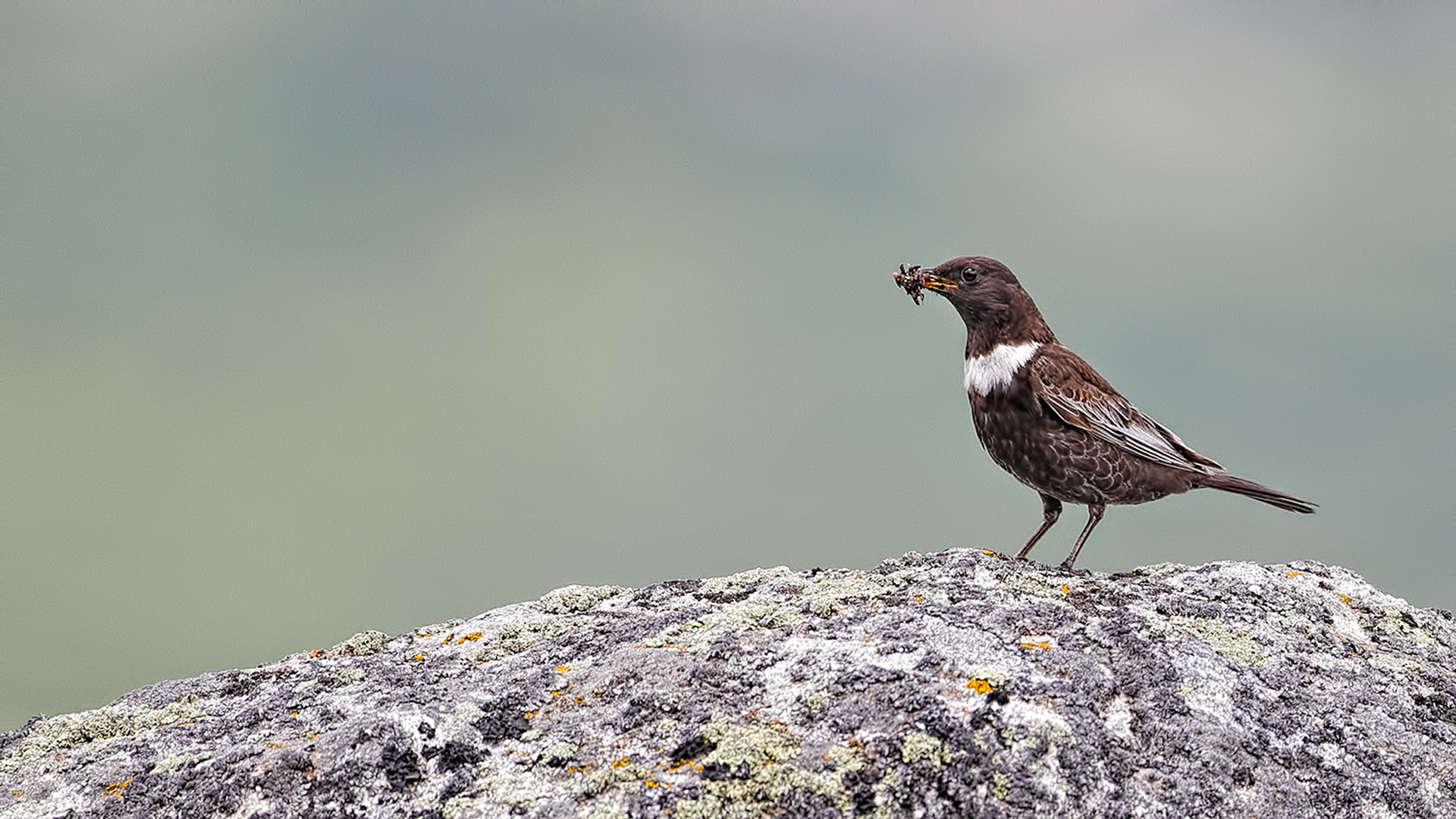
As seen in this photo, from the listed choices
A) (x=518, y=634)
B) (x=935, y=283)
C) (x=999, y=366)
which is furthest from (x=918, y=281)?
→ (x=518, y=634)

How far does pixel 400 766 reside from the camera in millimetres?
4258

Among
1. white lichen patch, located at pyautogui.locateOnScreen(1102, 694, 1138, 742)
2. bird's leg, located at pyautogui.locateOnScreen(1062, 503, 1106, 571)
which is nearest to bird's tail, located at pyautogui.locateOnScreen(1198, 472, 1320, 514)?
bird's leg, located at pyautogui.locateOnScreen(1062, 503, 1106, 571)

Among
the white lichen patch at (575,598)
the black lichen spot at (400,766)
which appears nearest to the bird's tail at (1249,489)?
the white lichen patch at (575,598)

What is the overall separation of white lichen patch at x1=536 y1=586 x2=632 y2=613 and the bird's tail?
11.7 ft

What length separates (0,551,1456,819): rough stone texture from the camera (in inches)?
159

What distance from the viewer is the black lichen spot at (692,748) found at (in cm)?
414

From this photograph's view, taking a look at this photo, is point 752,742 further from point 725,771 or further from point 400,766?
point 400,766

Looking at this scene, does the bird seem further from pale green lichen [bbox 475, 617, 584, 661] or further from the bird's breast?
pale green lichen [bbox 475, 617, 584, 661]

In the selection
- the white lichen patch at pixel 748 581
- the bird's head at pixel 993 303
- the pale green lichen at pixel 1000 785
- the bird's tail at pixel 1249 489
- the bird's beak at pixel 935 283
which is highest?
the bird's beak at pixel 935 283

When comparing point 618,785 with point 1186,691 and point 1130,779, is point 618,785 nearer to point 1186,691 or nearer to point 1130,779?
point 1130,779

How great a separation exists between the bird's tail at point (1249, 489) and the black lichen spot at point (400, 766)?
16.1 feet

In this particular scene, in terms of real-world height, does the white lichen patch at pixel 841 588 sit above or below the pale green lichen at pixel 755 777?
above

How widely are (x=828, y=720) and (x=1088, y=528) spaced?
9.99 ft

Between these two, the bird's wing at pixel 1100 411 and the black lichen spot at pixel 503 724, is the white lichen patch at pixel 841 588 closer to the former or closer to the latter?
the black lichen spot at pixel 503 724
